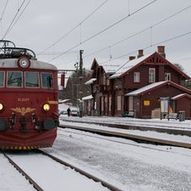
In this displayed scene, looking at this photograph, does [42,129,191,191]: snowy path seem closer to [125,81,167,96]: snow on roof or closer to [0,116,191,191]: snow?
[0,116,191,191]: snow

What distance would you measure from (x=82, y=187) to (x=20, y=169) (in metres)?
2.83

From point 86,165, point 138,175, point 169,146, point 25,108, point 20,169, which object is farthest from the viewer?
point 169,146

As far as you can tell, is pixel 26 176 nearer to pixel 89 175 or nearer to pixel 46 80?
pixel 89 175

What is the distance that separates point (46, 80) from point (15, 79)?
97cm

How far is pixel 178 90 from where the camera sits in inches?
2443

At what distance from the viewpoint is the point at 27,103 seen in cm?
1560

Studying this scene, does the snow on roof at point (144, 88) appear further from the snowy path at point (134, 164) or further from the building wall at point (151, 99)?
the snowy path at point (134, 164)

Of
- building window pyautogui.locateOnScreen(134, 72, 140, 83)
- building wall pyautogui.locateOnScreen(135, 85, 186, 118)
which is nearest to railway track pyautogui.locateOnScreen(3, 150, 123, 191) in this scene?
building wall pyautogui.locateOnScreen(135, 85, 186, 118)

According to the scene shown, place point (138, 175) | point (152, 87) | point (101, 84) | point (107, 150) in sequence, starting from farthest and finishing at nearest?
point (101, 84) → point (152, 87) → point (107, 150) → point (138, 175)

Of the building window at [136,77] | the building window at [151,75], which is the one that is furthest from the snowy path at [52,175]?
the building window at [151,75]

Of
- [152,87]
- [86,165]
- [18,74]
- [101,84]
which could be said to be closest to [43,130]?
[18,74]

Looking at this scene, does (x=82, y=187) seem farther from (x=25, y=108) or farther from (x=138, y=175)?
(x=25, y=108)

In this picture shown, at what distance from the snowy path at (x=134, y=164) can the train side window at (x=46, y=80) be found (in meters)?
2.02

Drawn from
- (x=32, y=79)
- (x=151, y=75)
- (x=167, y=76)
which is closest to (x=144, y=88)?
(x=151, y=75)
